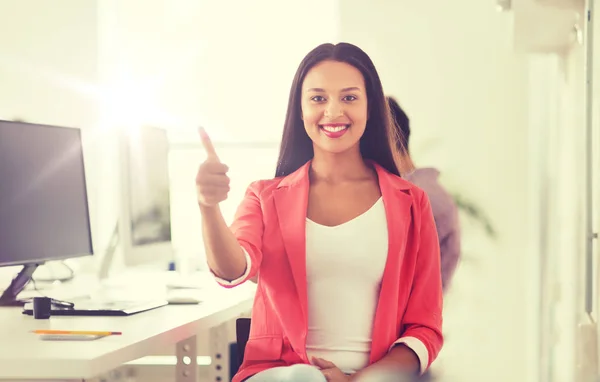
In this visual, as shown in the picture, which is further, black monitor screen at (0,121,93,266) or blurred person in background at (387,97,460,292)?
blurred person in background at (387,97,460,292)

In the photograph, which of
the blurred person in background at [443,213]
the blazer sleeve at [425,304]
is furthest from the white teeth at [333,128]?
the blurred person in background at [443,213]

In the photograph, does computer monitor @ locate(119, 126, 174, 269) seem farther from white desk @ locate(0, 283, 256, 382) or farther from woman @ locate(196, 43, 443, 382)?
woman @ locate(196, 43, 443, 382)

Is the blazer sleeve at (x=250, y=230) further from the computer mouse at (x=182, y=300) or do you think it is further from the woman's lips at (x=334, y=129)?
the computer mouse at (x=182, y=300)

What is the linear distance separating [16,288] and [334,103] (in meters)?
0.91

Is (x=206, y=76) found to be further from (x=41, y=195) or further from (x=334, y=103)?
(x=334, y=103)

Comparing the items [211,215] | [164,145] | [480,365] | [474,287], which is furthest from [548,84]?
[164,145]

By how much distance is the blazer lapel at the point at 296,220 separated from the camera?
139 centimetres

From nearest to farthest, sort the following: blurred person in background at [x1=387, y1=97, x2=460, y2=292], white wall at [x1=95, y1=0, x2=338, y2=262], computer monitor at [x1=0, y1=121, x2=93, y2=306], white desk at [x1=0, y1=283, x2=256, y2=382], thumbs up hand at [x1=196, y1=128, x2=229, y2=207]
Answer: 1. white desk at [x1=0, y1=283, x2=256, y2=382]
2. thumbs up hand at [x1=196, y1=128, x2=229, y2=207]
3. computer monitor at [x1=0, y1=121, x2=93, y2=306]
4. blurred person in background at [x1=387, y1=97, x2=460, y2=292]
5. white wall at [x1=95, y1=0, x2=338, y2=262]

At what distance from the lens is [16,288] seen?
1728 mm

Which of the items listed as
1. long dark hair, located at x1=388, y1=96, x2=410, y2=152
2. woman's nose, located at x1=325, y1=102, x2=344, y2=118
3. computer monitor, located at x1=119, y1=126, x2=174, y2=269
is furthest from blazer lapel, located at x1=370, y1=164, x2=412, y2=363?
computer monitor, located at x1=119, y1=126, x2=174, y2=269

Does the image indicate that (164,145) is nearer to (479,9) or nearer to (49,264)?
(49,264)

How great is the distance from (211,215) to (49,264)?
122 cm

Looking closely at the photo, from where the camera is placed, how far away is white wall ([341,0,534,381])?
5.74 ft

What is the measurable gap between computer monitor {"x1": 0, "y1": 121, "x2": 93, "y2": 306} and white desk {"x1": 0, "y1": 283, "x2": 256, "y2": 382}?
15cm
